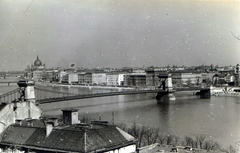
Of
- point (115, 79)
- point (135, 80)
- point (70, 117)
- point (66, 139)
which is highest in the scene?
point (115, 79)

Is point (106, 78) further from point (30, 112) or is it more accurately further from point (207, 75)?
point (30, 112)

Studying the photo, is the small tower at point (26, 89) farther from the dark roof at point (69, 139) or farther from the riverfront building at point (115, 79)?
the riverfront building at point (115, 79)

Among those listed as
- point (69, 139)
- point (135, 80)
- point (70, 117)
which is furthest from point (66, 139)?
point (135, 80)

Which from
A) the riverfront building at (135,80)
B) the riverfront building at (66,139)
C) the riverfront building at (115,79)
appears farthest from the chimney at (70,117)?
the riverfront building at (115,79)

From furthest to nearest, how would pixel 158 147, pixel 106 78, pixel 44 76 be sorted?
1. pixel 44 76
2. pixel 106 78
3. pixel 158 147

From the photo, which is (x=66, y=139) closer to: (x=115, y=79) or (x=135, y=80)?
(x=135, y=80)

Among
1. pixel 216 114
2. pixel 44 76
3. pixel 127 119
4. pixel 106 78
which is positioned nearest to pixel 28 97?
pixel 127 119


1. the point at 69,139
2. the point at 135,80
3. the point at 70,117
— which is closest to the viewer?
the point at 69,139

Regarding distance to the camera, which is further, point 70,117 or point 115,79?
point 115,79

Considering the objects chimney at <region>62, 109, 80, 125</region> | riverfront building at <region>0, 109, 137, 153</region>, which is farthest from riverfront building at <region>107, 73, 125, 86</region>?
riverfront building at <region>0, 109, 137, 153</region>
